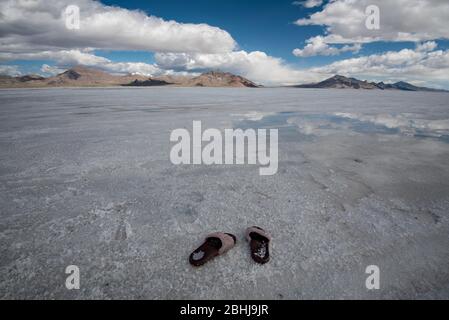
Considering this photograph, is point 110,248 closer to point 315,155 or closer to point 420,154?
point 315,155

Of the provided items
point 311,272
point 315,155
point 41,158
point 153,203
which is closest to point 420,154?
point 315,155

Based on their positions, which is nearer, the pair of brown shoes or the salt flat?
the salt flat

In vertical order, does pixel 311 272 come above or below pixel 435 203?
below

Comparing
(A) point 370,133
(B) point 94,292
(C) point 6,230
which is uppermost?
(A) point 370,133

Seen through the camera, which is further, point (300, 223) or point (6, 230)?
point (300, 223)

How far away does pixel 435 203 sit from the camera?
3334mm

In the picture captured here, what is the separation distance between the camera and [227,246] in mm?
2400

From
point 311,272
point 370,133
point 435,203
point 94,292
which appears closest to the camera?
point 94,292

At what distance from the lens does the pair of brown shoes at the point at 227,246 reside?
2.28 metres

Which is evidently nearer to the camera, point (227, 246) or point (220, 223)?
point (227, 246)

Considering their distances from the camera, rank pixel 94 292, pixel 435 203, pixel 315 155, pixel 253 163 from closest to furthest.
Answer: pixel 94 292, pixel 435 203, pixel 253 163, pixel 315 155

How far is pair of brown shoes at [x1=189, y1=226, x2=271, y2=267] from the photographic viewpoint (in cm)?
228

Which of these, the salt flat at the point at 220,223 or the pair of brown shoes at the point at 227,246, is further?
the pair of brown shoes at the point at 227,246

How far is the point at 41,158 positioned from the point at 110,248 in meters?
3.67
